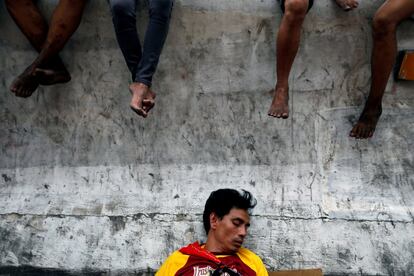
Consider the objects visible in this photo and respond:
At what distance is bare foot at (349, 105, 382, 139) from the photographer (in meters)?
4.09

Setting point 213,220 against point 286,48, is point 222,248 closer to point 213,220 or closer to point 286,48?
point 213,220

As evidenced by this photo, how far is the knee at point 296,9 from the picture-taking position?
12.6 ft

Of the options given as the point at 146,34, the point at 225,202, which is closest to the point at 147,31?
the point at 146,34

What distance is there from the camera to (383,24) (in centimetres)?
389

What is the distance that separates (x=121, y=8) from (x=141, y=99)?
545 mm

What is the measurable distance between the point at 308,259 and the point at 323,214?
0.95 feet

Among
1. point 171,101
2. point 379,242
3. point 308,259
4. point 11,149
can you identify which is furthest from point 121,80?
point 379,242

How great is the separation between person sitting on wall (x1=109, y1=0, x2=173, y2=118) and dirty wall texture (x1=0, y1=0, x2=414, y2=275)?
30cm

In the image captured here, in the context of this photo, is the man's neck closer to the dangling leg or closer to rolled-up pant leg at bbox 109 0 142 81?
the dangling leg

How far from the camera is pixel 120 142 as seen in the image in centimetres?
428

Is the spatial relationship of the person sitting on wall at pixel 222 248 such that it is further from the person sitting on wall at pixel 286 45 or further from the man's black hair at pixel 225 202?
the person sitting on wall at pixel 286 45

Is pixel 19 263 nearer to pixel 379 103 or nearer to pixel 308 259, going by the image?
pixel 308 259

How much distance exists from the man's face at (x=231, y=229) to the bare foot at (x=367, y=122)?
2.92 ft

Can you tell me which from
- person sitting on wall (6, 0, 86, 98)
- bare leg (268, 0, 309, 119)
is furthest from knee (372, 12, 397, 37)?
person sitting on wall (6, 0, 86, 98)
